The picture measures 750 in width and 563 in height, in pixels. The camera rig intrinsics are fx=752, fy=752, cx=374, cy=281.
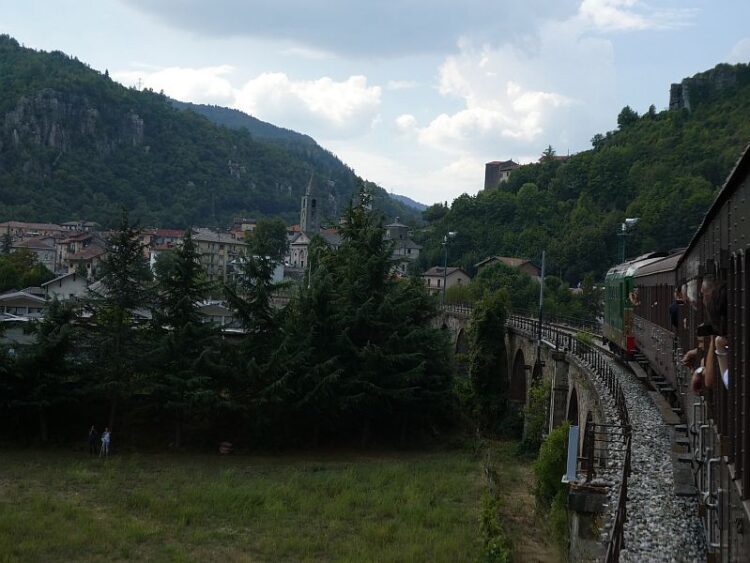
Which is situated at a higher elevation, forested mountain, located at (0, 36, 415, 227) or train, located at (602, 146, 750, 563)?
forested mountain, located at (0, 36, 415, 227)

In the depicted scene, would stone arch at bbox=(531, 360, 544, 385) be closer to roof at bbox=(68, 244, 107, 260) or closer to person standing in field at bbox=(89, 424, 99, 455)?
person standing in field at bbox=(89, 424, 99, 455)

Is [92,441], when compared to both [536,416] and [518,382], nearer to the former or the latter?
[536,416]

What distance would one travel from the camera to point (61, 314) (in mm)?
29531

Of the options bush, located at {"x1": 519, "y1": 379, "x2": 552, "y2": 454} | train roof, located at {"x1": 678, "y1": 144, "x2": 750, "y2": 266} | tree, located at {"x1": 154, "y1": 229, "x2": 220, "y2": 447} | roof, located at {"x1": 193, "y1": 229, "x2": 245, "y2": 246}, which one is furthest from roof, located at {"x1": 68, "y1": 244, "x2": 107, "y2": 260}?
train roof, located at {"x1": 678, "y1": 144, "x2": 750, "y2": 266}

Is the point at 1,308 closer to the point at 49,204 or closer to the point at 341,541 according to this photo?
the point at 341,541

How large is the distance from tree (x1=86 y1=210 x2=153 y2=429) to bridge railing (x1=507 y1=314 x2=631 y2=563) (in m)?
16.4

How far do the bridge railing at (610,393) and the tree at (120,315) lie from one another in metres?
16.4

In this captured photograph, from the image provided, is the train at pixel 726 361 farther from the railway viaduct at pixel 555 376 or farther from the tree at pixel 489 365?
the tree at pixel 489 365

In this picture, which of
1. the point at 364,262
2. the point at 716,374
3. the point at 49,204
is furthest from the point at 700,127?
the point at 49,204

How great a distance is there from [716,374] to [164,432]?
27500mm

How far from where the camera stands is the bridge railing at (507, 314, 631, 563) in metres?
7.90

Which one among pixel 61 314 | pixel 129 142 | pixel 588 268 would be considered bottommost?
pixel 61 314

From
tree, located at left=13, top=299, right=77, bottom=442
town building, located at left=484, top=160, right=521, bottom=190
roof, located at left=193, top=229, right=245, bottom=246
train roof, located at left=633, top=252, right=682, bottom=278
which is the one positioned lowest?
tree, located at left=13, top=299, right=77, bottom=442

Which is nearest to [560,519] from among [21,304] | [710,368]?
[710,368]
